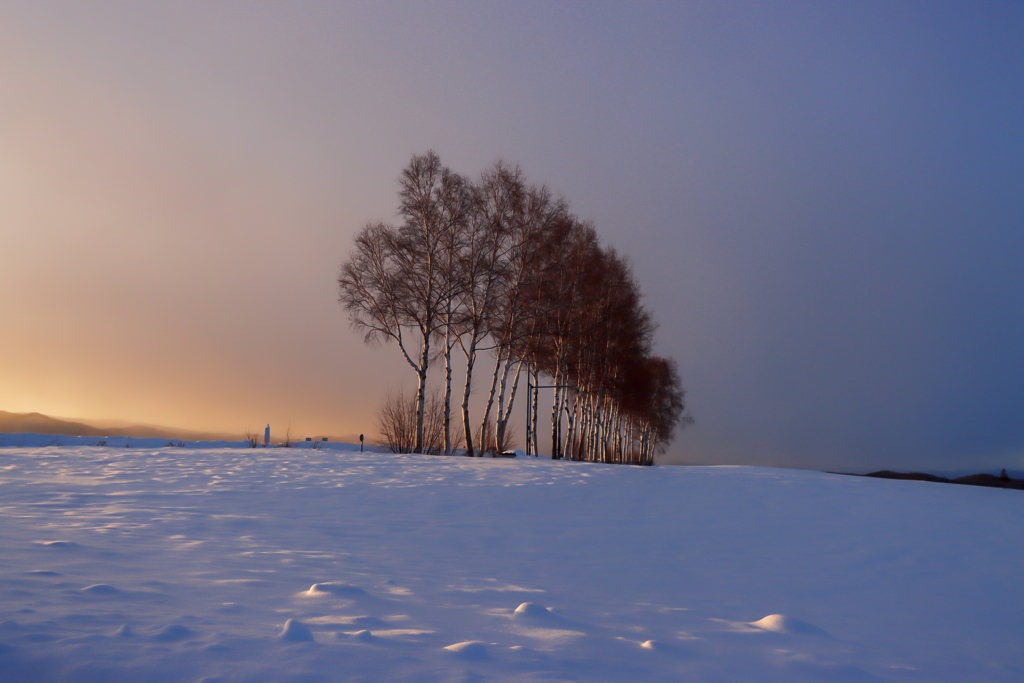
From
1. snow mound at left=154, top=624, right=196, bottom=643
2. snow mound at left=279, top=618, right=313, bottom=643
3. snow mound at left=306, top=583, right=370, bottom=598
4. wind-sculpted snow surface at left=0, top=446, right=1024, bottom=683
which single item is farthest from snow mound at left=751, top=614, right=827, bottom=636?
snow mound at left=154, top=624, right=196, bottom=643

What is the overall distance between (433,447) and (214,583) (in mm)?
18010

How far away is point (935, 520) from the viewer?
706 centimetres

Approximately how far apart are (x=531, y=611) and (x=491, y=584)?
77 cm

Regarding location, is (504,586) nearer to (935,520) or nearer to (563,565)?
(563,565)

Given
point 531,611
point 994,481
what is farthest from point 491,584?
point 994,481

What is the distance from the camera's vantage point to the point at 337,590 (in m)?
3.49

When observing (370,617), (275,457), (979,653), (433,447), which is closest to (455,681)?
(370,617)

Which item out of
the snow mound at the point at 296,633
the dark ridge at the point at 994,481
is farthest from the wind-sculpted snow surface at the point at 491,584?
the dark ridge at the point at 994,481

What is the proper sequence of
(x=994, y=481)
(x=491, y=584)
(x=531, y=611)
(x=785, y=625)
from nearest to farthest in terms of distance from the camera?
(x=531, y=611) → (x=785, y=625) → (x=491, y=584) → (x=994, y=481)

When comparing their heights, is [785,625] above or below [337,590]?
below

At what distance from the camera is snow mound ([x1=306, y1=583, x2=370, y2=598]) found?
341 centimetres

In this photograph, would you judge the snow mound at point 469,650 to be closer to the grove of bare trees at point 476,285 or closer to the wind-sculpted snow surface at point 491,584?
the wind-sculpted snow surface at point 491,584

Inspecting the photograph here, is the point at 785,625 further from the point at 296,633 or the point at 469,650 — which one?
the point at 296,633

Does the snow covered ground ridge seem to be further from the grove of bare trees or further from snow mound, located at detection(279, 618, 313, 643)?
snow mound, located at detection(279, 618, 313, 643)
